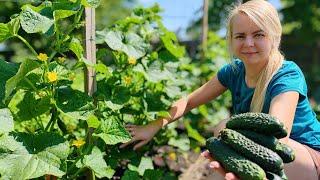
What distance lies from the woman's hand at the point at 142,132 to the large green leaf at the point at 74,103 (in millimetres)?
495

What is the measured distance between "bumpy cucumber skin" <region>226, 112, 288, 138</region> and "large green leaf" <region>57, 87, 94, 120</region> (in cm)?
68

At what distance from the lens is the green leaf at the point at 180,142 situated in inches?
138

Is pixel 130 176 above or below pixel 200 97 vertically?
below

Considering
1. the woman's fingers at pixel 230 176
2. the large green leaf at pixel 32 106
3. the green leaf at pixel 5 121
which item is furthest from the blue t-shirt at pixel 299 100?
the green leaf at pixel 5 121

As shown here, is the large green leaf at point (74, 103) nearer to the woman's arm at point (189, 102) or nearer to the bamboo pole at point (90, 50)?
the bamboo pole at point (90, 50)

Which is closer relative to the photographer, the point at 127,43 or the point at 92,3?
the point at 92,3

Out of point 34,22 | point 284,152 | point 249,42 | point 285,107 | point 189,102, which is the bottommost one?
point 189,102

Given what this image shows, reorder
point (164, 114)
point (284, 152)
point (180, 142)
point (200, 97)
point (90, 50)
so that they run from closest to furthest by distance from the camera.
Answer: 1. point (284, 152)
2. point (90, 50)
3. point (164, 114)
4. point (200, 97)
5. point (180, 142)

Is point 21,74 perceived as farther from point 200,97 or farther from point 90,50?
point 200,97

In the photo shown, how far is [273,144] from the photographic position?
2053 mm

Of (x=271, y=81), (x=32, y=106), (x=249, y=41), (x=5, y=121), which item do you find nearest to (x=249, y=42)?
(x=249, y=41)

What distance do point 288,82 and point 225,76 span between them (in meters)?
0.60

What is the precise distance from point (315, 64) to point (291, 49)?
830 mm

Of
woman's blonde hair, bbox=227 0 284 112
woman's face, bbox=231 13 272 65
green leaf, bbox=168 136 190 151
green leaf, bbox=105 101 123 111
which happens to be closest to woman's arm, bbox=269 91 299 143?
woman's blonde hair, bbox=227 0 284 112
